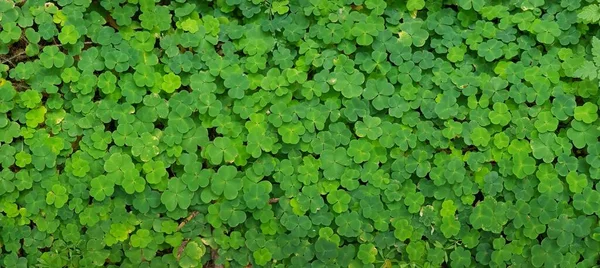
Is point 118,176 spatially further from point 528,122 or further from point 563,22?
point 563,22

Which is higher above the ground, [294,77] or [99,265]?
[294,77]

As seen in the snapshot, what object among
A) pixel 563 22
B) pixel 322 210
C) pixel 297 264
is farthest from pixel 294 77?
pixel 563 22

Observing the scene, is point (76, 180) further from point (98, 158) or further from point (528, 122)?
point (528, 122)

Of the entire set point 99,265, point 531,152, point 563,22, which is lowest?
point 99,265

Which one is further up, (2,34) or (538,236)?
(2,34)

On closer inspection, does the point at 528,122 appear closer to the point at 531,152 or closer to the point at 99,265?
the point at 531,152

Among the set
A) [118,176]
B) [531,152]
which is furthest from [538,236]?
[118,176]
